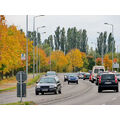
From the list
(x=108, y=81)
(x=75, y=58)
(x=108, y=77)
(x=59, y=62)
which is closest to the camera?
(x=108, y=81)

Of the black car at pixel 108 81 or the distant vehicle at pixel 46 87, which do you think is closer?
the distant vehicle at pixel 46 87

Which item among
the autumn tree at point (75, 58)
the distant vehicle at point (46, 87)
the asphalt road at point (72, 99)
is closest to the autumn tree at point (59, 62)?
the autumn tree at point (75, 58)

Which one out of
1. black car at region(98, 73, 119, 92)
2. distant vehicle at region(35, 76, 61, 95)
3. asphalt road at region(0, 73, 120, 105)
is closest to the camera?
asphalt road at region(0, 73, 120, 105)

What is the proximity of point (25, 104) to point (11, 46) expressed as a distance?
33.2 meters

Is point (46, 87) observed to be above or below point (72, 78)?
above

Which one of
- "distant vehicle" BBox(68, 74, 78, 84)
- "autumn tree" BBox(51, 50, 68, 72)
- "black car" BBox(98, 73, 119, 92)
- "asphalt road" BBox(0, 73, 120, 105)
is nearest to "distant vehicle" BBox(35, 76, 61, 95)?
"asphalt road" BBox(0, 73, 120, 105)

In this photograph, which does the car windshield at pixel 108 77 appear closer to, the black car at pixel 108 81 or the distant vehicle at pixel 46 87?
the black car at pixel 108 81

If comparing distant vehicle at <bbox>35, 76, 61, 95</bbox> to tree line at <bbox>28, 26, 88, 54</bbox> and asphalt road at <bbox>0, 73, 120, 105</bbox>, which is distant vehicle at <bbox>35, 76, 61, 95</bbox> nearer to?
asphalt road at <bbox>0, 73, 120, 105</bbox>

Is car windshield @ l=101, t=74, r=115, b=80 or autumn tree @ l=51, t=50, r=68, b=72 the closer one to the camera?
car windshield @ l=101, t=74, r=115, b=80

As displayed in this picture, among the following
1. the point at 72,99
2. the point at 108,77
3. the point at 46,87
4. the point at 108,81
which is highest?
the point at 108,77

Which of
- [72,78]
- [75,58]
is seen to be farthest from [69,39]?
[72,78]

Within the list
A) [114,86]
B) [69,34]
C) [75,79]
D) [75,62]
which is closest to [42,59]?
[75,62]

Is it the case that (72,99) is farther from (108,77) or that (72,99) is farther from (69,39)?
(69,39)
